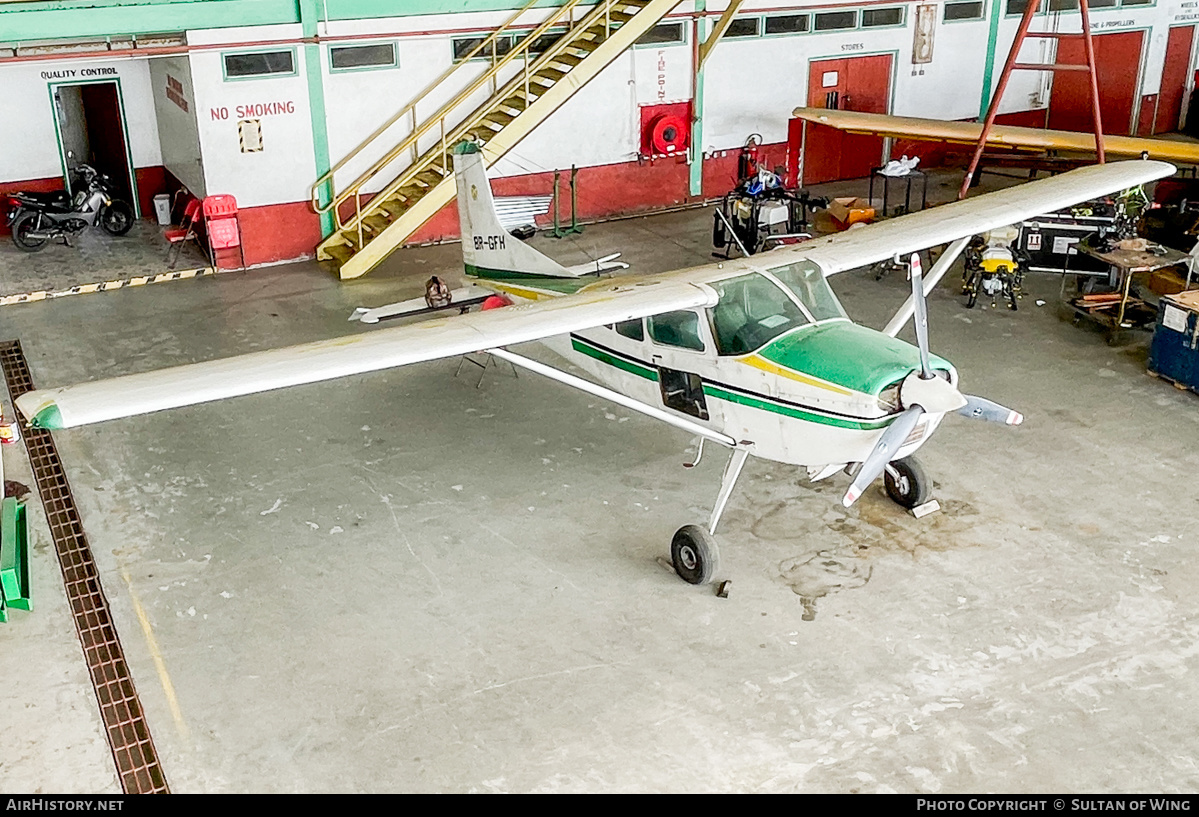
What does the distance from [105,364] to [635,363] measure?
24.4ft

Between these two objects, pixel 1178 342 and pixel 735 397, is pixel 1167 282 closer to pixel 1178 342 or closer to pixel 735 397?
pixel 1178 342

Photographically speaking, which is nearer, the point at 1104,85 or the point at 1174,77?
the point at 1104,85

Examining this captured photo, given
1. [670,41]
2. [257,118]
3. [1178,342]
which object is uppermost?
[670,41]

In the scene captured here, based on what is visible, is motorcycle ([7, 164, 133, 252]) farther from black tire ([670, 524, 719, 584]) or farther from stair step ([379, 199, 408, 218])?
black tire ([670, 524, 719, 584])

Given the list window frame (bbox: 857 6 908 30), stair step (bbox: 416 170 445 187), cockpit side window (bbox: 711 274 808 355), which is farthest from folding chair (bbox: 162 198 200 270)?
window frame (bbox: 857 6 908 30)

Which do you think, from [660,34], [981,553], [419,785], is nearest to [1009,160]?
[660,34]

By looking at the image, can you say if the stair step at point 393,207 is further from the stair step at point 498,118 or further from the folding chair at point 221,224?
the folding chair at point 221,224

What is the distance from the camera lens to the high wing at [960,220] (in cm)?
1094

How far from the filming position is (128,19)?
51.1ft

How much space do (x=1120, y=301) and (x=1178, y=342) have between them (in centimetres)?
171

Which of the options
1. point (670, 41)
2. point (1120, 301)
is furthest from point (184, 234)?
point (1120, 301)

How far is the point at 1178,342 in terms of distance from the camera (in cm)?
1317

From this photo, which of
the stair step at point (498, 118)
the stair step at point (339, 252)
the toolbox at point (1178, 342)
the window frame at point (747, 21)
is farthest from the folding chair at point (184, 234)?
the toolbox at point (1178, 342)

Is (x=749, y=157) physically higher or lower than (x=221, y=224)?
higher
